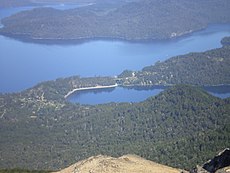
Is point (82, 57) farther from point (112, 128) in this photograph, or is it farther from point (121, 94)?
point (112, 128)

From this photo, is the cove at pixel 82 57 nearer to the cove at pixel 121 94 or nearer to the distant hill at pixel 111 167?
the cove at pixel 121 94

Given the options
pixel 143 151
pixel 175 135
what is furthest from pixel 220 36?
pixel 143 151

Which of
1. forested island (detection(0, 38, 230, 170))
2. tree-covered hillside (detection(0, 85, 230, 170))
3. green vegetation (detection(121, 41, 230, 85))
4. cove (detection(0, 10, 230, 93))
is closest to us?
tree-covered hillside (detection(0, 85, 230, 170))

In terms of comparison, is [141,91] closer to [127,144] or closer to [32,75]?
[32,75]

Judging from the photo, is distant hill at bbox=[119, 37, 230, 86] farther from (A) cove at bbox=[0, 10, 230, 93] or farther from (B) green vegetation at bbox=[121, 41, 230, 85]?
(A) cove at bbox=[0, 10, 230, 93]

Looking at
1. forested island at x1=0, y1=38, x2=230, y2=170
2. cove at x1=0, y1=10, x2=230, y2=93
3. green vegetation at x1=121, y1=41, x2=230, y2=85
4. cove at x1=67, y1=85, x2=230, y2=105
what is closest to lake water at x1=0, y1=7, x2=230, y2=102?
cove at x1=0, y1=10, x2=230, y2=93

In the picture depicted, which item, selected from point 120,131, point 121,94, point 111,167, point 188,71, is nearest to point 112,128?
point 120,131
